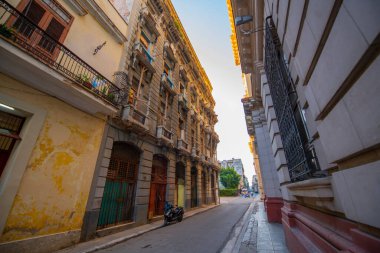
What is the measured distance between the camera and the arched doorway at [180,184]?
14.7 meters

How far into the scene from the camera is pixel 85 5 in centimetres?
802

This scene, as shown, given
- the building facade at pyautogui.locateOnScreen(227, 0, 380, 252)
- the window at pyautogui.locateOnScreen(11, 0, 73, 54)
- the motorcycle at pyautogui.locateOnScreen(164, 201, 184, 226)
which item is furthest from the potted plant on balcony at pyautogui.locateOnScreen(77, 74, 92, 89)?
the motorcycle at pyautogui.locateOnScreen(164, 201, 184, 226)

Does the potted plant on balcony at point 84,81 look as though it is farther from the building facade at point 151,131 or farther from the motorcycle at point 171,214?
the motorcycle at point 171,214

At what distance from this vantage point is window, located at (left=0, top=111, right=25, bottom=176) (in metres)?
5.09

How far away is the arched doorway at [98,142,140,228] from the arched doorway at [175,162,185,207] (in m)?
5.65

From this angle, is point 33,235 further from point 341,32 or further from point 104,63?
point 341,32

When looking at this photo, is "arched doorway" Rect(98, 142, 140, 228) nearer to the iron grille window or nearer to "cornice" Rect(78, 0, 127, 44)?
"cornice" Rect(78, 0, 127, 44)

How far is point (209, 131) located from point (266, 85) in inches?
700

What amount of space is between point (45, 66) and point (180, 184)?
42.3ft

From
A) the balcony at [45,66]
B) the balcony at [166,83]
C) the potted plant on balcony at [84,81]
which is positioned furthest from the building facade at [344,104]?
the balcony at [166,83]

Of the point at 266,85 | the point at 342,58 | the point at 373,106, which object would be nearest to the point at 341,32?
the point at 342,58

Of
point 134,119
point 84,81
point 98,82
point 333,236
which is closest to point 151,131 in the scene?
point 134,119

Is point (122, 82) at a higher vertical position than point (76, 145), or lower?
higher

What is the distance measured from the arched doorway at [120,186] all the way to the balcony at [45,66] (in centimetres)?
273
